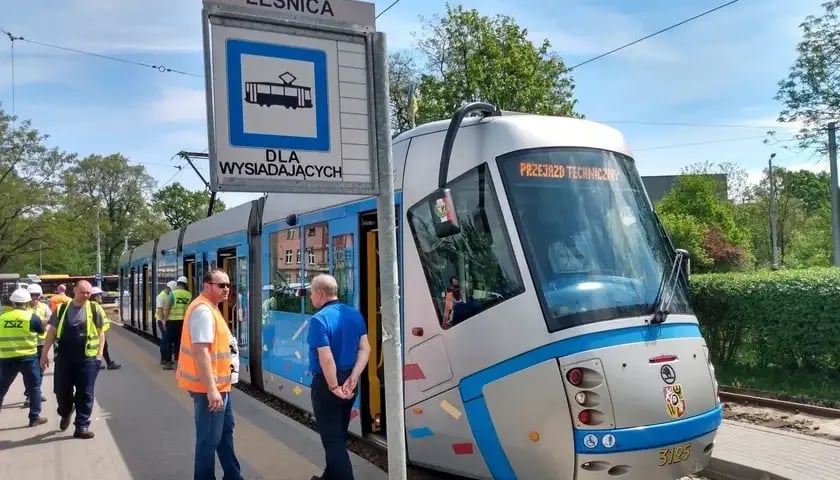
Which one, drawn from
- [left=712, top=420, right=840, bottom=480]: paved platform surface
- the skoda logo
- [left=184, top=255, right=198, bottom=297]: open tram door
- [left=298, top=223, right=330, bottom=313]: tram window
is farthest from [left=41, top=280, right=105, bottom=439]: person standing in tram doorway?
[left=184, top=255, right=198, bottom=297]: open tram door

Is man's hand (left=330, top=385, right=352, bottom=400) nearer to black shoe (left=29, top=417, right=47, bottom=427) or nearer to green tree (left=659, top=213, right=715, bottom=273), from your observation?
black shoe (left=29, top=417, right=47, bottom=427)

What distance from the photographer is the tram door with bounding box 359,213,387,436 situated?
668 centimetres

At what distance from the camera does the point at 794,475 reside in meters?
5.98

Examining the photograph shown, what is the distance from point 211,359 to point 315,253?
2.81 meters

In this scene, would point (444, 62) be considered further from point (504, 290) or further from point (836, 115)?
point (504, 290)

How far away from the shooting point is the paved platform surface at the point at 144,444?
6.18 metres

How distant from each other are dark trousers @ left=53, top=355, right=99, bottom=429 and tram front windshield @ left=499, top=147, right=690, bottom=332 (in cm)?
524

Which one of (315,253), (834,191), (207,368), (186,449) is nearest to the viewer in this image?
(207,368)

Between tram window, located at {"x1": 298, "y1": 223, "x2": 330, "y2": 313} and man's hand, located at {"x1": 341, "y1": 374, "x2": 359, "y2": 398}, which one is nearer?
man's hand, located at {"x1": 341, "y1": 374, "x2": 359, "y2": 398}

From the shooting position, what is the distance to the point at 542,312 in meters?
4.64

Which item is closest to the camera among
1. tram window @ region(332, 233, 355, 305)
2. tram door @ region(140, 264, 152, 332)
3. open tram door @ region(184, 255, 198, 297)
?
tram window @ region(332, 233, 355, 305)

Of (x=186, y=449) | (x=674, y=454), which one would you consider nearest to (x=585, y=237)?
(x=674, y=454)

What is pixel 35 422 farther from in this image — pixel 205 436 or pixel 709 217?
pixel 709 217

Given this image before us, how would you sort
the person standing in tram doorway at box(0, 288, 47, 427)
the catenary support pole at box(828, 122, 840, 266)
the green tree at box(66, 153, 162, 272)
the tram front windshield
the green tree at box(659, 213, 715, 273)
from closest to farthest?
the tram front windshield < the person standing in tram doorway at box(0, 288, 47, 427) < the catenary support pole at box(828, 122, 840, 266) < the green tree at box(659, 213, 715, 273) < the green tree at box(66, 153, 162, 272)
